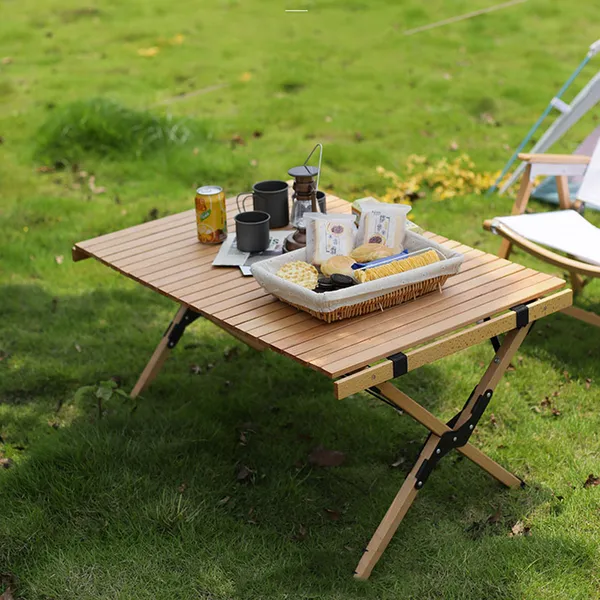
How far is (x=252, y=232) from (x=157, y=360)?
0.86 metres

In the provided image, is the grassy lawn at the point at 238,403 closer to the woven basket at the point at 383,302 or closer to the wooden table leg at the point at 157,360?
the wooden table leg at the point at 157,360

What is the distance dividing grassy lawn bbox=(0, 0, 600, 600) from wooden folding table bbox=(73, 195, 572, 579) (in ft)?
0.80

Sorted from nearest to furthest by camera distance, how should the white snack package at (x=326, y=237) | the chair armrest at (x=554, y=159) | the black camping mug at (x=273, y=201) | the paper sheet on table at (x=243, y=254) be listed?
the white snack package at (x=326, y=237)
the paper sheet on table at (x=243, y=254)
the black camping mug at (x=273, y=201)
the chair armrest at (x=554, y=159)

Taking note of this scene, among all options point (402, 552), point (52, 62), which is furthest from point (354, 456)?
point (52, 62)

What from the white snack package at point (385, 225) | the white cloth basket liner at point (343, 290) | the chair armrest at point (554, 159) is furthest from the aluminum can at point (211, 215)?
the chair armrest at point (554, 159)

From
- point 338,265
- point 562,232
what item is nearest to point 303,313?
point 338,265

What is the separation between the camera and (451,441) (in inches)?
112

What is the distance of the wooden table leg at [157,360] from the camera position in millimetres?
3635

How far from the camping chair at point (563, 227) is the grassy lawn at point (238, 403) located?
0.47m

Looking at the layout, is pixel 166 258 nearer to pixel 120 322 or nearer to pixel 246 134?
pixel 120 322

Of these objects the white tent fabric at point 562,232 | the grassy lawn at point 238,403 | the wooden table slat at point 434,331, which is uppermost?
the wooden table slat at point 434,331

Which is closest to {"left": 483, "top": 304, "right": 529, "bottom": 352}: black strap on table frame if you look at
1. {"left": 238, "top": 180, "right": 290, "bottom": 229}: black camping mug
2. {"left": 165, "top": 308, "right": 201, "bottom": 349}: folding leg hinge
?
{"left": 238, "top": 180, "right": 290, "bottom": 229}: black camping mug

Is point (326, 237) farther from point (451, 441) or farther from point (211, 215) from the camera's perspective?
point (451, 441)

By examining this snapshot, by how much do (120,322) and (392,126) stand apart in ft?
10.4
